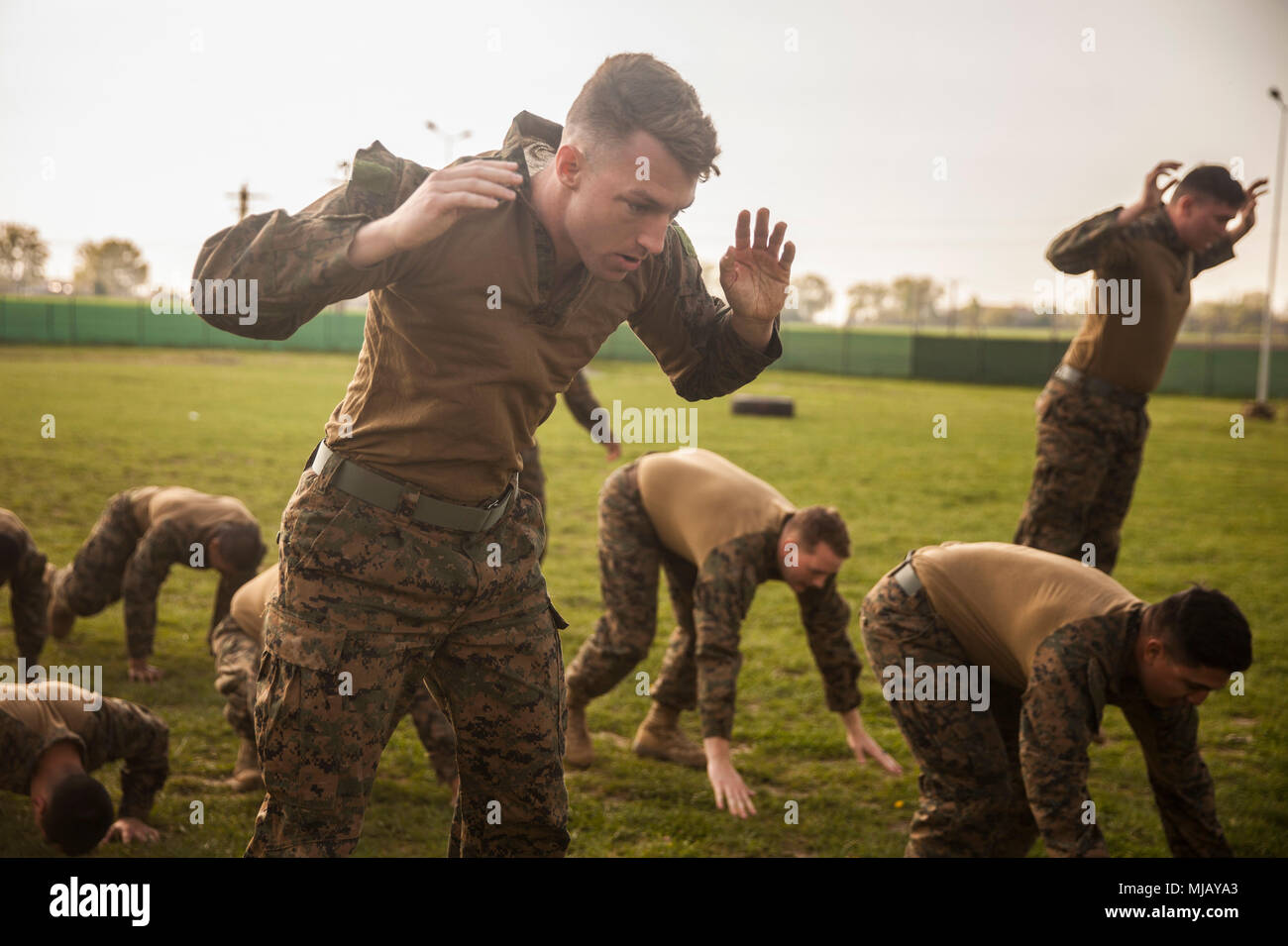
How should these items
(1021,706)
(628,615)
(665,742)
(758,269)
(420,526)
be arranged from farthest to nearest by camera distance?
(665,742) → (628,615) → (1021,706) → (758,269) → (420,526)

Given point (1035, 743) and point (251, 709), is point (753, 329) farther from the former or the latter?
point (251, 709)

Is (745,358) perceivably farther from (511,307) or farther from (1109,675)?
(1109,675)

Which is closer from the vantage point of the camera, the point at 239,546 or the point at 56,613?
the point at 239,546

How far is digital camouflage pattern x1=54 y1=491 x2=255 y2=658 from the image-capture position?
6.03 meters

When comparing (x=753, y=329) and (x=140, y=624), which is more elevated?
(x=753, y=329)

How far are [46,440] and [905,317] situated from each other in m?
55.5

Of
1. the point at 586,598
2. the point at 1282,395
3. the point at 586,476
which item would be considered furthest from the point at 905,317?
the point at 586,598

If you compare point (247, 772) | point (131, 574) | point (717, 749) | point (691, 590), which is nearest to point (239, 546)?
point (131, 574)

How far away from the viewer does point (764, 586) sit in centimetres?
870

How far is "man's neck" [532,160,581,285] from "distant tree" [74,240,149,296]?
81994 mm

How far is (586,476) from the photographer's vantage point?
13.4 m

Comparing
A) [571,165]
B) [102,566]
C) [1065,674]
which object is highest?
[571,165]

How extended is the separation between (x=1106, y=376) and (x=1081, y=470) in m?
0.53

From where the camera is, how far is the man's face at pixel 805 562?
464 centimetres
